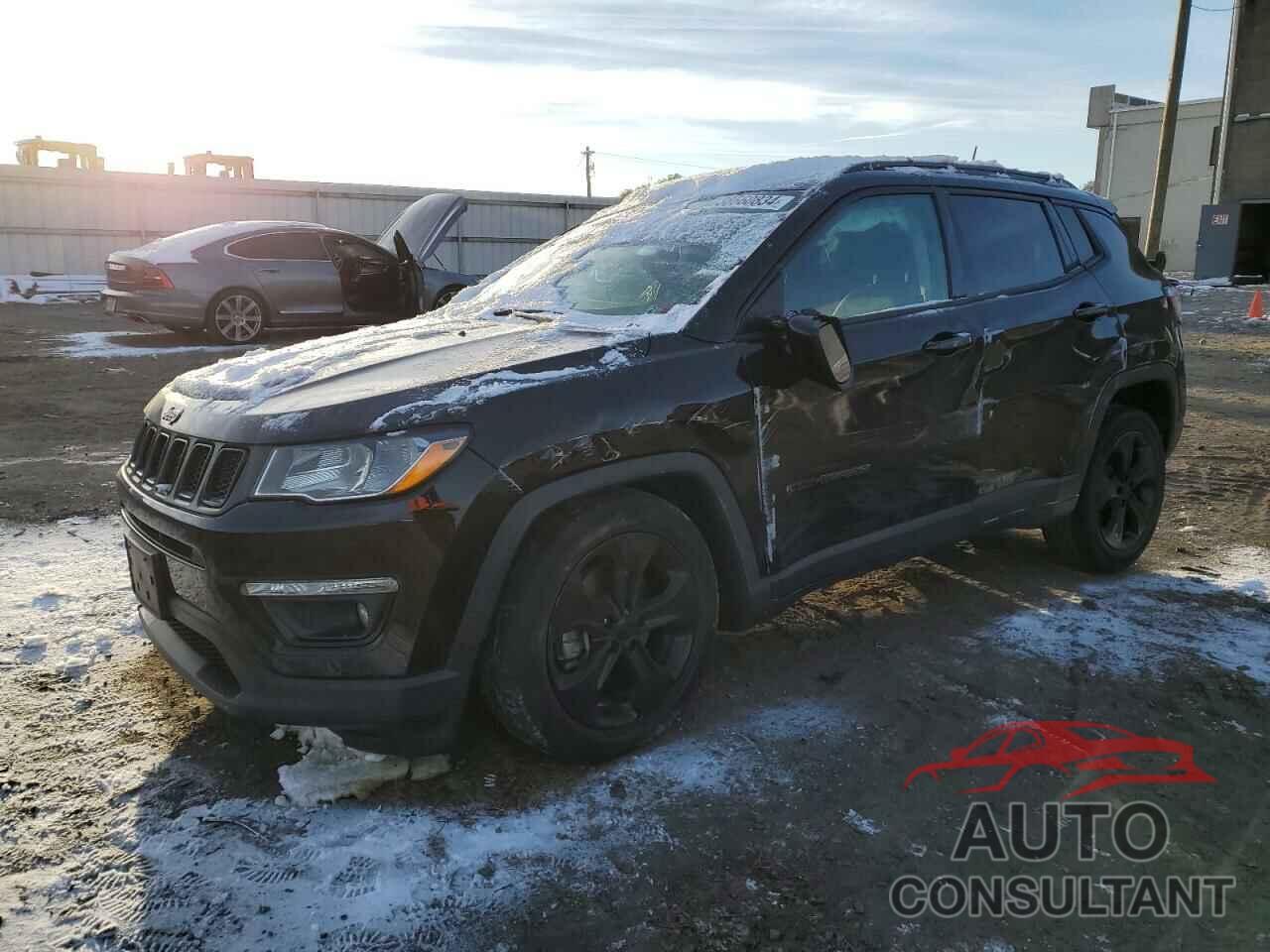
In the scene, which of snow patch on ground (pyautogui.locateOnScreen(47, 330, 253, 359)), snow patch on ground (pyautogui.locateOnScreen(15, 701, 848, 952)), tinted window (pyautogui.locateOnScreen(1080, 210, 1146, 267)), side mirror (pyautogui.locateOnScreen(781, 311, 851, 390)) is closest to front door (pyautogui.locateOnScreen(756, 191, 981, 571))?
side mirror (pyautogui.locateOnScreen(781, 311, 851, 390))

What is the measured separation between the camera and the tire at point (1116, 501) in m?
4.31

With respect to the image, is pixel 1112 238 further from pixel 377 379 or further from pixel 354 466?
pixel 354 466

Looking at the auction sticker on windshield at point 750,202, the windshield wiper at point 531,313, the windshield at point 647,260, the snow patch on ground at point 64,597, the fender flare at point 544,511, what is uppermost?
the auction sticker on windshield at point 750,202

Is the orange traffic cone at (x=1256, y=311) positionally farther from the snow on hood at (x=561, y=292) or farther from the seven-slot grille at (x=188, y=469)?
the seven-slot grille at (x=188, y=469)

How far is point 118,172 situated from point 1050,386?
2108 centimetres

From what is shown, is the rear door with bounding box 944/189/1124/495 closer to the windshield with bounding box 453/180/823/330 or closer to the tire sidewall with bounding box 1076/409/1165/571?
the tire sidewall with bounding box 1076/409/1165/571

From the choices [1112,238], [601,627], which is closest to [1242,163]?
[1112,238]

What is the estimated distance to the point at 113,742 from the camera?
9.57 feet

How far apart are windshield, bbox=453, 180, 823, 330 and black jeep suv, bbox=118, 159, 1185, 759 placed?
17 mm

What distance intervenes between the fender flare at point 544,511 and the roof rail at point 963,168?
1.38m

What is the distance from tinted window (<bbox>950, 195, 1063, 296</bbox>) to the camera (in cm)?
373

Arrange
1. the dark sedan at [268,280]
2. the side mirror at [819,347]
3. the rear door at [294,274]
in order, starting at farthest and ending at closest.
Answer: the rear door at [294,274]
the dark sedan at [268,280]
the side mirror at [819,347]

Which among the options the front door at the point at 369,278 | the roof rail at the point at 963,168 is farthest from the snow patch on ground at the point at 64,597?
the front door at the point at 369,278

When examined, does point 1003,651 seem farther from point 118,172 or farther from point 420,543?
point 118,172
